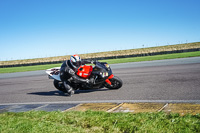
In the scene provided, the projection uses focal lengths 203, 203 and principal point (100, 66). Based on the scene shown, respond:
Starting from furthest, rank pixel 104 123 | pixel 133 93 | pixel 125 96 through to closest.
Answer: pixel 133 93 → pixel 125 96 → pixel 104 123

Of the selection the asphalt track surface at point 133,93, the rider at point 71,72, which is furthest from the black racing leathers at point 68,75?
the asphalt track surface at point 133,93

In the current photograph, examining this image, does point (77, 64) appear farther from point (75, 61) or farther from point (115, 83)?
point (115, 83)

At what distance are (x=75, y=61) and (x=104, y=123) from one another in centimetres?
399

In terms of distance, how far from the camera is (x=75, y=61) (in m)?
7.35

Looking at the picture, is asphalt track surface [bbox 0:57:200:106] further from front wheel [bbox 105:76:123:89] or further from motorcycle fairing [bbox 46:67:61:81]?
motorcycle fairing [bbox 46:67:61:81]

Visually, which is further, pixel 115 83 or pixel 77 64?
pixel 115 83

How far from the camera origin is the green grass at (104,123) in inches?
130

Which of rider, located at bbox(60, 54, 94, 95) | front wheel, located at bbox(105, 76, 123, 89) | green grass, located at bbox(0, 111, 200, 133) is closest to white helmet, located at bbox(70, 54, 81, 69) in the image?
rider, located at bbox(60, 54, 94, 95)

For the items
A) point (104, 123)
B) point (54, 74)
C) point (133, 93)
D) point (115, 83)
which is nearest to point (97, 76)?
point (115, 83)

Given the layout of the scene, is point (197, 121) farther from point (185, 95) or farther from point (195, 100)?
point (185, 95)

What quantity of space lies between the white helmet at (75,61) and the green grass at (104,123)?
316 centimetres

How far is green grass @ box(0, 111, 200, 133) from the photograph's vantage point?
130 inches

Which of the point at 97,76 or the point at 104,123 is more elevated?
the point at 97,76

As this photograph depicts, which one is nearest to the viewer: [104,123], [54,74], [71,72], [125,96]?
[104,123]
